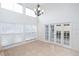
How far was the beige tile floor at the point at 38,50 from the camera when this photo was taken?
2.05 m

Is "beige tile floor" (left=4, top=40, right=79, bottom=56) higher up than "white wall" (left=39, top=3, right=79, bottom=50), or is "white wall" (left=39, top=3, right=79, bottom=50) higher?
"white wall" (left=39, top=3, right=79, bottom=50)

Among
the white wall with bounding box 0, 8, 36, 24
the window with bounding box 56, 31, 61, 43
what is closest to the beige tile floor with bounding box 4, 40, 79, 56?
the window with bounding box 56, 31, 61, 43

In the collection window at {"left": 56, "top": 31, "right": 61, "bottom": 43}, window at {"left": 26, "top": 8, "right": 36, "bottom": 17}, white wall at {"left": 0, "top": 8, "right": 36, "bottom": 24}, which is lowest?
window at {"left": 56, "top": 31, "right": 61, "bottom": 43}

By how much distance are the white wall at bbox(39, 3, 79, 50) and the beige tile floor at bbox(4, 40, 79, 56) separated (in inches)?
6.2

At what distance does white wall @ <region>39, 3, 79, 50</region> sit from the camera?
6.53 ft

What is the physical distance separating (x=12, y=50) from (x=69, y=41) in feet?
3.60

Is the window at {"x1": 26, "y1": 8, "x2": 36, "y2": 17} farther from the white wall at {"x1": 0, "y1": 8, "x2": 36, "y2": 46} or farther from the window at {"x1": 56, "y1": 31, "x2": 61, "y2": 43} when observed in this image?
the window at {"x1": 56, "y1": 31, "x2": 61, "y2": 43}

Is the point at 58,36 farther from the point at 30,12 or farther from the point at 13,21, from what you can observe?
the point at 13,21

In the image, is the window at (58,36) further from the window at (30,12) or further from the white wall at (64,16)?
the window at (30,12)

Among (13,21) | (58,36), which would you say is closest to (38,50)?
(58,36)

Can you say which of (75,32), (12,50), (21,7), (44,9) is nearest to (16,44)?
(12,50)

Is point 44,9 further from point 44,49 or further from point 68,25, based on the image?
point 44,49

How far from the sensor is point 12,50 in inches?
80.0

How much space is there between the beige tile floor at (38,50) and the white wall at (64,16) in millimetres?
158
